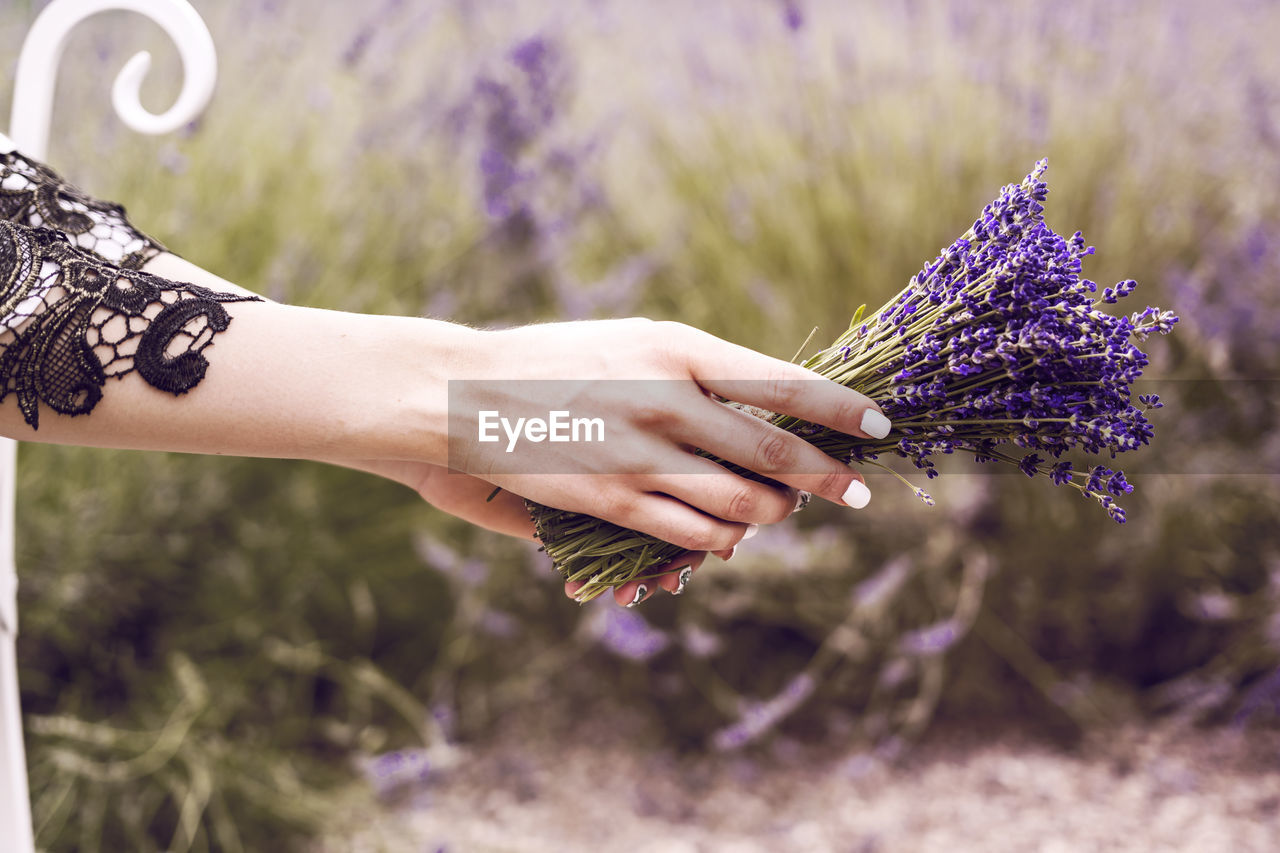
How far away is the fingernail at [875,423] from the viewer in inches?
24.2

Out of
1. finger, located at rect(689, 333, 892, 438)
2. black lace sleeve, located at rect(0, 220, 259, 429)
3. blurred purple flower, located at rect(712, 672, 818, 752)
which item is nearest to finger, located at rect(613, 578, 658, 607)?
finger, located at rect(689, 333, 892, 438)

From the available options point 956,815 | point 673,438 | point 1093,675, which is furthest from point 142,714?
point 1093,675

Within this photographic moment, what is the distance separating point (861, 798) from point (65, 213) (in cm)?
139

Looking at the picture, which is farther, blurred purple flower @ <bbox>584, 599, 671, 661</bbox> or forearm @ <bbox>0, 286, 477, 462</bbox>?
blurred purple flower @ <bbox>584, 599, 671, 661</bbox>

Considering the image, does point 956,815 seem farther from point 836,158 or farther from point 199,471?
point 199,471

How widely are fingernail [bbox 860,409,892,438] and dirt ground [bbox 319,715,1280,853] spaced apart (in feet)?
3.32

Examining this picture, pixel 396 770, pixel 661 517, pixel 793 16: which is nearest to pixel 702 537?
pixel 661 517

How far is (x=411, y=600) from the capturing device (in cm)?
159

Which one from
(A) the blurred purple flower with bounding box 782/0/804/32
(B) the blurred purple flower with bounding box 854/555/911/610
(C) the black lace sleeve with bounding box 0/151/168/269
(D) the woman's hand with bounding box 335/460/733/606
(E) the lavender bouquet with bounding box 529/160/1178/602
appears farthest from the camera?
(A) the blurred purple flower with bounding box 782/0/804/32

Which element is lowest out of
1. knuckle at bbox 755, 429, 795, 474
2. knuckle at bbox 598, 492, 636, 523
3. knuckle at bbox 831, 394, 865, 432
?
knuckle at bbox 598, 492, 636, 523

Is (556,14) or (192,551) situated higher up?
(556,14)

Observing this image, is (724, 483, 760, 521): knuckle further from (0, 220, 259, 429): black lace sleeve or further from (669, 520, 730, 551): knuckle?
(0, 220, 259, 429): black lace sleeve

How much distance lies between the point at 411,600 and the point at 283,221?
2.46 ft

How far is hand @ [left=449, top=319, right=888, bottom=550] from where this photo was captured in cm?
61
